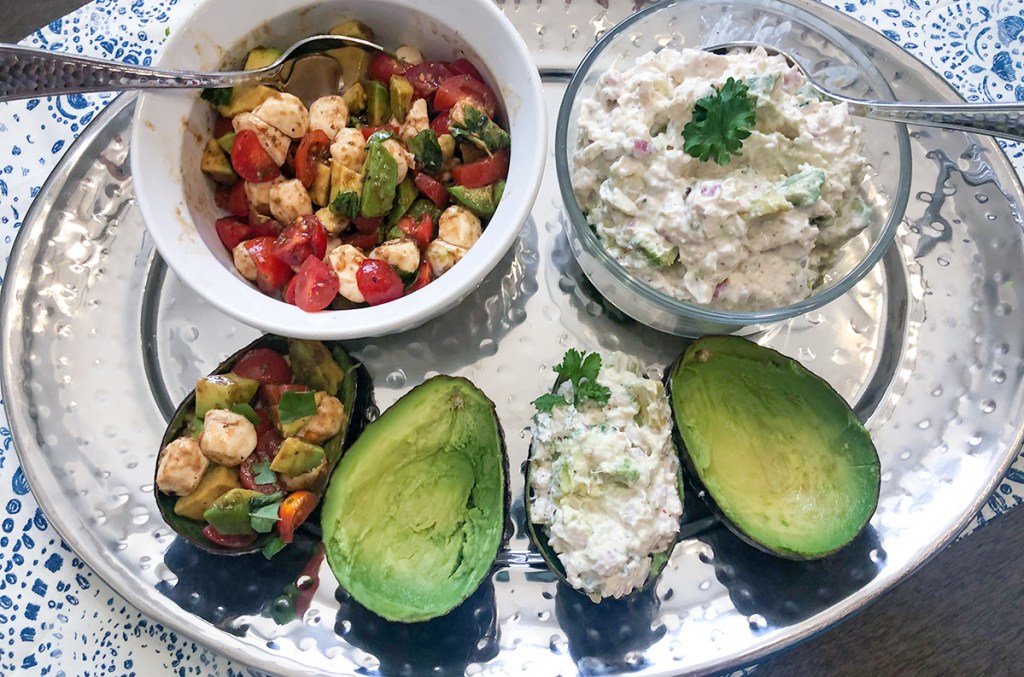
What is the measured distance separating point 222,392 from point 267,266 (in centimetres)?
18

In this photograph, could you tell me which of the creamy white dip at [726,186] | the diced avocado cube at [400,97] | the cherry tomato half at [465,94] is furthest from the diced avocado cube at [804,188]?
the diced avocado cube at [400,97]

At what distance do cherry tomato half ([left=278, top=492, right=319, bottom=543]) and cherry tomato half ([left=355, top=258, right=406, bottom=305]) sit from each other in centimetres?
28

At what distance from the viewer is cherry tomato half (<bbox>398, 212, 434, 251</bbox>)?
3.59ft

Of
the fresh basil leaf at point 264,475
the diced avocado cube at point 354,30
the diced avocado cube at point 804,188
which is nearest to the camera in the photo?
the diced avocado cube at point 804,188

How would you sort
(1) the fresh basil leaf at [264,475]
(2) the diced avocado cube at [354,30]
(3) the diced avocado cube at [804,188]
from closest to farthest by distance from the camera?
(3) the diced avocado cube at [804,188], (1) the fresh basil leaf at [264,475], (2) the diced avocado cube at [354,30]

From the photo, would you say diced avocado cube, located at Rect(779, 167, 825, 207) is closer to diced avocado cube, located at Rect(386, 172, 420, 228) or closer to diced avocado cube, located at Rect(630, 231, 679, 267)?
diced avocado cube, located at Rect(630, 231, 679, 267)

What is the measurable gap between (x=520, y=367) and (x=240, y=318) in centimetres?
43

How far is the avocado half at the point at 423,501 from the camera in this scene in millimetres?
1028

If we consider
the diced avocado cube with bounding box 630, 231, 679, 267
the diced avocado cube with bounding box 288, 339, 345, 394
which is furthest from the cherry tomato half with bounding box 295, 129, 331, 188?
the diced avocado cube with bounding box 630, 231, 679, 267

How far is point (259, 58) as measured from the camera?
1.14 m

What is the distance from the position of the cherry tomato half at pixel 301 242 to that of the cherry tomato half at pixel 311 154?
0.23 ft

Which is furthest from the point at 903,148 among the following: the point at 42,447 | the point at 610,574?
the point at 42,447

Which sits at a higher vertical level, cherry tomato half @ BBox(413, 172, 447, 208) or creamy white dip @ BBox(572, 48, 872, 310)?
creamy white dip @ BBox(572, 48, 872, 310)

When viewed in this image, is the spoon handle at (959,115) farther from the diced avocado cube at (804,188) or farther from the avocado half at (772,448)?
the avocado half at (772,448)
